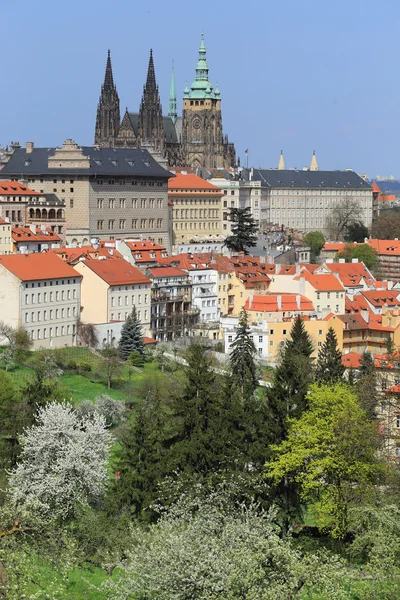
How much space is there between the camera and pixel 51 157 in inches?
4407

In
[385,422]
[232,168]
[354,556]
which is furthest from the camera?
[232,168]

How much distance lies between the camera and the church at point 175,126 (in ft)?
545

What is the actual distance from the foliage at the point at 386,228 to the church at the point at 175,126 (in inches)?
839

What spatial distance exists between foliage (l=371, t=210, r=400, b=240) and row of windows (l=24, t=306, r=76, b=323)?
7277 centimetres

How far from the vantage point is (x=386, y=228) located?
151 m

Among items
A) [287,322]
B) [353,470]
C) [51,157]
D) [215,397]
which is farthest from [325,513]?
[51,157]

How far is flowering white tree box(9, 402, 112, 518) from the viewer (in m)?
41.4

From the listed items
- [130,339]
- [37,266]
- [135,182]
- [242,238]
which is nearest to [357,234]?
[242,238]

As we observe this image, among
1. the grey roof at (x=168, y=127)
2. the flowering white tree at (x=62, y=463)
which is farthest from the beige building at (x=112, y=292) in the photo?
the grey roof at (x=168, y=127)

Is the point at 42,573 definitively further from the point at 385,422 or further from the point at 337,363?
the point at 337,363

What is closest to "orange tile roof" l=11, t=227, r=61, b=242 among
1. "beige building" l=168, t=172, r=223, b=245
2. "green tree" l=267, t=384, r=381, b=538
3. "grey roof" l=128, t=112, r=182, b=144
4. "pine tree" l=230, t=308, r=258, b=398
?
"pine tree" l=230, t=308, r=258, b=398

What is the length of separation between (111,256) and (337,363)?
27666 mm

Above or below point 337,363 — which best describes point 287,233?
above

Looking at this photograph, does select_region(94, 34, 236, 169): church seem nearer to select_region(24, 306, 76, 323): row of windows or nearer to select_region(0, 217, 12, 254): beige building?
select_region(0, 217, 12, 254): beige building
